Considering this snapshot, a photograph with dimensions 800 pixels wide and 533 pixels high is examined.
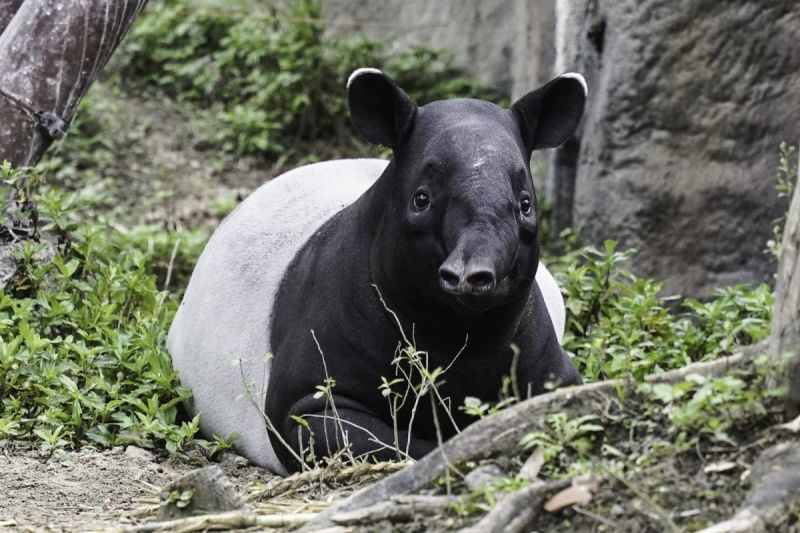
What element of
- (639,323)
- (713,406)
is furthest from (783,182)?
(713,406)

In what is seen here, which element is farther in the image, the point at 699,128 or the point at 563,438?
the point at 699,128

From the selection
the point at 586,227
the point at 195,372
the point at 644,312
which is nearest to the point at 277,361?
the point at 195,372

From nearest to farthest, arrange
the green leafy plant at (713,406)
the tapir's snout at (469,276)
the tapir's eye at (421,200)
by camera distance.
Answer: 1. the green leafy plant at (713,406)
2. the tapir's snout at (469,276)
3. the tapir's eye at (421,200)

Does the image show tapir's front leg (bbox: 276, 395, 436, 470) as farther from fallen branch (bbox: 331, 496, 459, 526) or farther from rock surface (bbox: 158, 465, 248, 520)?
fallen branch (bbox: 331, 496, 459, 526)

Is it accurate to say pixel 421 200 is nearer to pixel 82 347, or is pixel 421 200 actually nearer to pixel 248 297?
pixel 248 297

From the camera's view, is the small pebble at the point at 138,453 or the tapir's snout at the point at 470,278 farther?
the small pebble at the point at 138,453

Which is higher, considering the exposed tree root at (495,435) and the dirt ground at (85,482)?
the exposed tree root at (495,435)

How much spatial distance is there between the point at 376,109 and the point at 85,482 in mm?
1831

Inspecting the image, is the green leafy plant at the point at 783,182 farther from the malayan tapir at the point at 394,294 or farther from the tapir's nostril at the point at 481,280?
the tapir's nostril at the point at 481,280

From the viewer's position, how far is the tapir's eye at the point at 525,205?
4.77m

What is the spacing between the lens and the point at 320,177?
6.37 metres

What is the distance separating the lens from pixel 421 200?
480cm

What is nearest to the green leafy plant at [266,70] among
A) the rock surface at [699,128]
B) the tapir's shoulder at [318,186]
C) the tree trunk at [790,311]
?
the rock surface at [699,128]

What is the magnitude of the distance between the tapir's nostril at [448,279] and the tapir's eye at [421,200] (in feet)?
1.32
